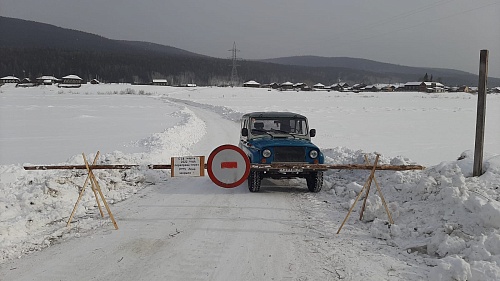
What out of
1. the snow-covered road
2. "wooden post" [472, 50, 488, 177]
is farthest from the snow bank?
the snow-covered road

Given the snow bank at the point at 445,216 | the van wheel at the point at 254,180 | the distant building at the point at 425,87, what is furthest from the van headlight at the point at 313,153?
the distant building at the point at 425,87

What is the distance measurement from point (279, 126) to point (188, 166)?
4.27 metres

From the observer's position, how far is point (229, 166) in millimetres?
7539

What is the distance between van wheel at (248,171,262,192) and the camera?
938 cm

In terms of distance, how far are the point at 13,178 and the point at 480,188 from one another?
10.3 m

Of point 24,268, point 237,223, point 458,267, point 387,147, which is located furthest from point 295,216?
point 387,147

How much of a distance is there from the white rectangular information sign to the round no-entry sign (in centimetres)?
19

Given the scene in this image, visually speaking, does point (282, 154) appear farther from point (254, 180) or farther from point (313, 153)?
point (254, 180)

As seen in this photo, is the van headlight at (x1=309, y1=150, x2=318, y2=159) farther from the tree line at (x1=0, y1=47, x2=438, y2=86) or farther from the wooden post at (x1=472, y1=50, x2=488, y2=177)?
the tree line at (x1=0, y1=47, x2=438, y2=86)

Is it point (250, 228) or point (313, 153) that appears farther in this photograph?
point (313, 153)

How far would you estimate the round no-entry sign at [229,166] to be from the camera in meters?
7.48

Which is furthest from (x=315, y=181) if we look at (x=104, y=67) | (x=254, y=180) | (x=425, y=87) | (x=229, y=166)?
(x=104, y=67)

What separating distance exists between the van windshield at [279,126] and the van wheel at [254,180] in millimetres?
1850

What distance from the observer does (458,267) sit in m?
4.69
